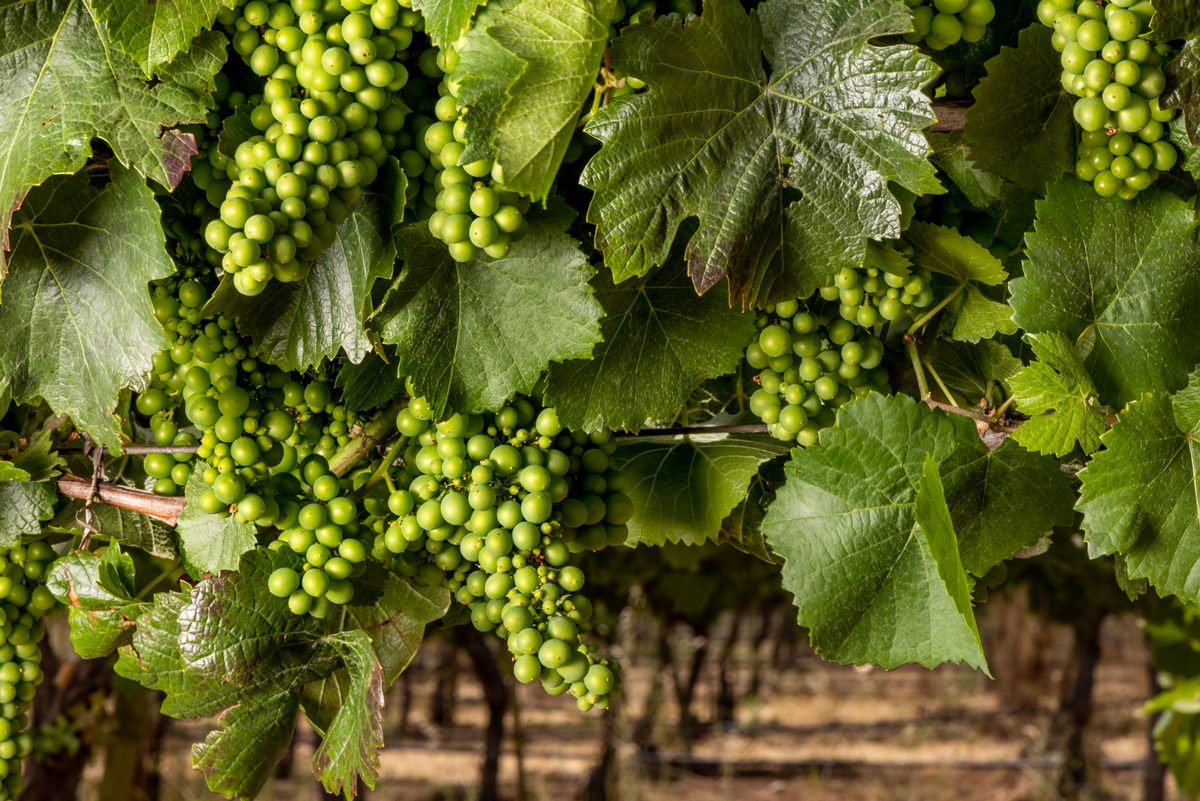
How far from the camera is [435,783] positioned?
7270 mm

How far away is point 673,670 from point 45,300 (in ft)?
22.9

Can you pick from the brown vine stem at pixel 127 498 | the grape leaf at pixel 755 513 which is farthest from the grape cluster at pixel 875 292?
the brown vine stem at pixel 127 498

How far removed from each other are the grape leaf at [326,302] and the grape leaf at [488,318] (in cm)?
3

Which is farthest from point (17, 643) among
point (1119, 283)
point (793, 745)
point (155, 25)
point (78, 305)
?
point (793, 745)

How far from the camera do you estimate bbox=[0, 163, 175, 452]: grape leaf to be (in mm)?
781

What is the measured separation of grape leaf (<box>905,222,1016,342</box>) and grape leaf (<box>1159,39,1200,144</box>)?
148 millimetres

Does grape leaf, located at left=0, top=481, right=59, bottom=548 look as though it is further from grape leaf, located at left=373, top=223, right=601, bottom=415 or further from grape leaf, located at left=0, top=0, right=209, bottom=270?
grape leaf, located at left=373, top=223, right=601, bottom=415

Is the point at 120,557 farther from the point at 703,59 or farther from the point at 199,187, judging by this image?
the point at 703,59

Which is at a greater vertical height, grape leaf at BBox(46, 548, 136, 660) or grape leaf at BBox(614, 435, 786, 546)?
grape leaf at BBox(614, 435, 786, 546)

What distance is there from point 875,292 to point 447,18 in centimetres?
36

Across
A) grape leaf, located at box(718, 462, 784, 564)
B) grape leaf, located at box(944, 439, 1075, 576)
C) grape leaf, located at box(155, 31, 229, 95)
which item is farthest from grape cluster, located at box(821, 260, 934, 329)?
grape leaf, located at box(155, 31, 229, 95)

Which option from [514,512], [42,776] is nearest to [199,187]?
[514,512]

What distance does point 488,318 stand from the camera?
77 cm

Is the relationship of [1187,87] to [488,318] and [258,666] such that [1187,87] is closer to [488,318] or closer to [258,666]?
[488,318]
